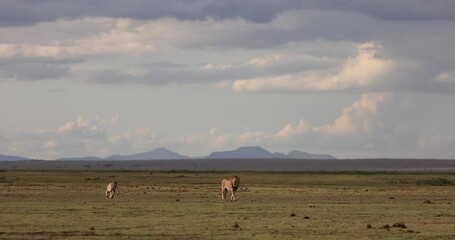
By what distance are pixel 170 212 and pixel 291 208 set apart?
6.81 meters

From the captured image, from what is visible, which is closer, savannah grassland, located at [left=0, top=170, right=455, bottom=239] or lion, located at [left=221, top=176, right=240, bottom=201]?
savannah grassland, located at [left=0, top=170, right=455, bottom=239]

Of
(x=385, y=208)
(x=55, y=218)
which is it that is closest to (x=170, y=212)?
(x=55, y=218)

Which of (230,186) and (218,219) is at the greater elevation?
(230,186)

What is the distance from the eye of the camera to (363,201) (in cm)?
5306

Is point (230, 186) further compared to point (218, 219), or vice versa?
point (230, 186)

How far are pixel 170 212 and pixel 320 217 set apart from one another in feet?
21.6

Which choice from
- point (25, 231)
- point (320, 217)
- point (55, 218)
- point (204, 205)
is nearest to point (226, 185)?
point (204, 205)

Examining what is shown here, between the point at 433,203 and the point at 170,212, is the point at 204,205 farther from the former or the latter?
the point at 433,203

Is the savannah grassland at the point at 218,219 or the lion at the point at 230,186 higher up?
the lion at the point at 230,186

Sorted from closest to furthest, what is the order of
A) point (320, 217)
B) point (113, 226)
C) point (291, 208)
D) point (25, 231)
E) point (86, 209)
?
point (25, 231)
point (113, 226)
point (320, 217)
point (86, 209)
point (291, 208)

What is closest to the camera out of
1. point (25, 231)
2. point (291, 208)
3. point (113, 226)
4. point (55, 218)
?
point (25, 231)

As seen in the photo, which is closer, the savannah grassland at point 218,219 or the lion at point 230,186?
the savannah grassland at point 218,219

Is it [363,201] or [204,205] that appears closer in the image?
[204,205]

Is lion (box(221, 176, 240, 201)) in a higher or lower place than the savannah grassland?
higher
